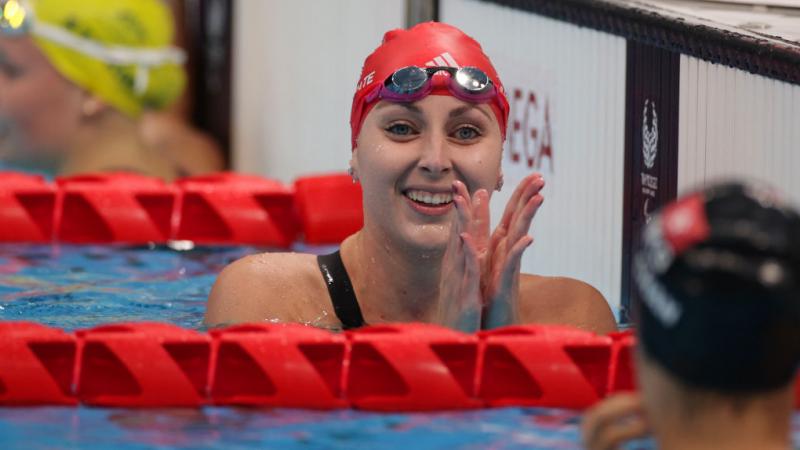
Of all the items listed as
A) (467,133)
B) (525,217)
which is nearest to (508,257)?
(525,217)

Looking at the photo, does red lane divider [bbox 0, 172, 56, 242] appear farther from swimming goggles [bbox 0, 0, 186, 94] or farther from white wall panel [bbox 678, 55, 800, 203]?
white wall panel [bbox 678, 55, 800, 203]

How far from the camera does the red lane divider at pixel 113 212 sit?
5805 millimetres

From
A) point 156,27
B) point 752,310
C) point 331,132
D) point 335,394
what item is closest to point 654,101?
point 335,394

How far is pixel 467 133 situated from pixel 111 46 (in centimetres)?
382

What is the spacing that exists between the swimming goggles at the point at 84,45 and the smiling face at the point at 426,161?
142 inches

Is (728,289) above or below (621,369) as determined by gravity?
above

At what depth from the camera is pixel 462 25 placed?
5.60 metres

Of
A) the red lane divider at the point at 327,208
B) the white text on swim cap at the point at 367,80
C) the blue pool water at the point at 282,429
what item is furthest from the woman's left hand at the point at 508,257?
the red lane divider at the point at 327,208

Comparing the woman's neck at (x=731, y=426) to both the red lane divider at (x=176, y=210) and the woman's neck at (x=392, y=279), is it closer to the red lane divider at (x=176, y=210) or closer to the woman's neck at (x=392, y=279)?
the woman's neck at (x=392, y=279)

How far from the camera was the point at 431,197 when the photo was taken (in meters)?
3.71

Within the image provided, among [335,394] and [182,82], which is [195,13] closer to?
[182,82]

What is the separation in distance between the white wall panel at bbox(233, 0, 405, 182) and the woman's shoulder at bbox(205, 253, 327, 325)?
218cm

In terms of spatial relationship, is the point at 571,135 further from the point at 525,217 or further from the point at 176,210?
the point at 176,210

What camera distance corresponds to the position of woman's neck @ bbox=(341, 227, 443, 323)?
3.88 metres
